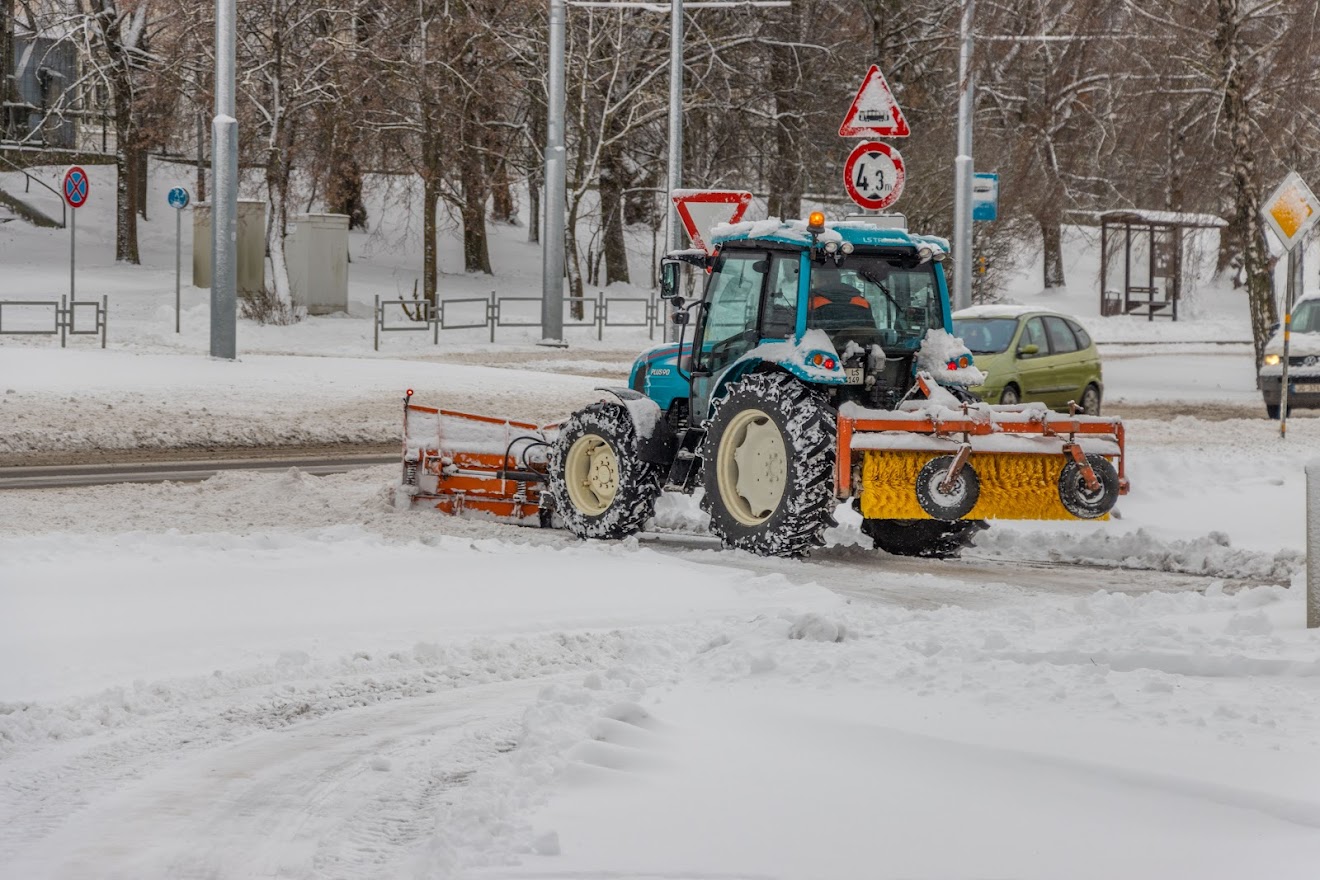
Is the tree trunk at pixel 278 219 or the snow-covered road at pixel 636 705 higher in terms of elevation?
the tree trunk at pixel 278 219

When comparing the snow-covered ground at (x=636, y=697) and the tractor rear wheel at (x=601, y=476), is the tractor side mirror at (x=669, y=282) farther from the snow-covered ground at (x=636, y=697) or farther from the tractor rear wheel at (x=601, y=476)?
the snow-covered ground at (x=636, y=697)

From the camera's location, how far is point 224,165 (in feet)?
78.4

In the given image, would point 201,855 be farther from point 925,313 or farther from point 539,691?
point 925,313

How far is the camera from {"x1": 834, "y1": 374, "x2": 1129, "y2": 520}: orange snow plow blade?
1077cm

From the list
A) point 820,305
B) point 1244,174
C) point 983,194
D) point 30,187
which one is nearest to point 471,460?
Result: point 820,305

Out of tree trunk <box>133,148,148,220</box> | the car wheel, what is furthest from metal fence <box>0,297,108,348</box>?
the car wheel

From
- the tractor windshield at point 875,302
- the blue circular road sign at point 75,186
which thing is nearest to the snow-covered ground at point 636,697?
the tractor windshield at point 875,302

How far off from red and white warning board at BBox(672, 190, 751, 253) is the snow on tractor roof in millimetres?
5067

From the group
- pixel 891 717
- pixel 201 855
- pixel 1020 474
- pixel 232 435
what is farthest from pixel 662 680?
pixel 232 435

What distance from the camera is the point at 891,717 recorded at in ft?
20.8

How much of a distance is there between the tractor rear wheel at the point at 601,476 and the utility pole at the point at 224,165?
39.7ft

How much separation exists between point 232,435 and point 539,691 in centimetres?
1288

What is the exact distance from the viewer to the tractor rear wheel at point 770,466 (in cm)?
1095

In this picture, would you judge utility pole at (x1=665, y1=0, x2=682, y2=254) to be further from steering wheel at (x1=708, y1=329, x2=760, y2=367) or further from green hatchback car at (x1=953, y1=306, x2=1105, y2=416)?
→ steering wheel at (x1=708, y1=329, x2=760, y2=367)
